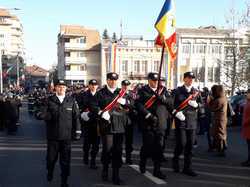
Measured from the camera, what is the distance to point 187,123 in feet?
27.7

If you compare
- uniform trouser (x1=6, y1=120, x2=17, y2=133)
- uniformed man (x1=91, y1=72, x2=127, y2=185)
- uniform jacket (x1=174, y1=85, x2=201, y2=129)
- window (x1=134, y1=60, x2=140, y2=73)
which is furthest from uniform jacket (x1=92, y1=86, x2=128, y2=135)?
window (x1=134, y1=60, x2=140, y2=73)

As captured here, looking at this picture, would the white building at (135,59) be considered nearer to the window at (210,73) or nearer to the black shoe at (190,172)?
the window at (210,73)

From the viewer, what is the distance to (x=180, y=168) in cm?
928

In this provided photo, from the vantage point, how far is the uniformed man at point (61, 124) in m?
7.48

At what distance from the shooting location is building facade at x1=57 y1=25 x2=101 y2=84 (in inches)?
2940

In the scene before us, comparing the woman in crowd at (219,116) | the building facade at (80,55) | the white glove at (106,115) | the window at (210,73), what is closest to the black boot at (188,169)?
the white glove at (106,115)

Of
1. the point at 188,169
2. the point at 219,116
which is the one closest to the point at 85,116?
the point at 188,169

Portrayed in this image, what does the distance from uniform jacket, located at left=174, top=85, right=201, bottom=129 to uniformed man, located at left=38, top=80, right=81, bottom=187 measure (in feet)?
6.85

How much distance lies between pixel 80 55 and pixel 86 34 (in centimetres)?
374

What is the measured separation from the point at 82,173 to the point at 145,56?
212 ft

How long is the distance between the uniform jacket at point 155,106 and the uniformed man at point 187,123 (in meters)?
0.44

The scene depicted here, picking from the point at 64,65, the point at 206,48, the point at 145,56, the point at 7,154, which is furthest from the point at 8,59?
the point at 7,154

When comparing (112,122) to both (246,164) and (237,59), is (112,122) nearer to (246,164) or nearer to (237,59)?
(246,164)

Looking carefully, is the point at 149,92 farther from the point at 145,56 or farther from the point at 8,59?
the point at 8,59
